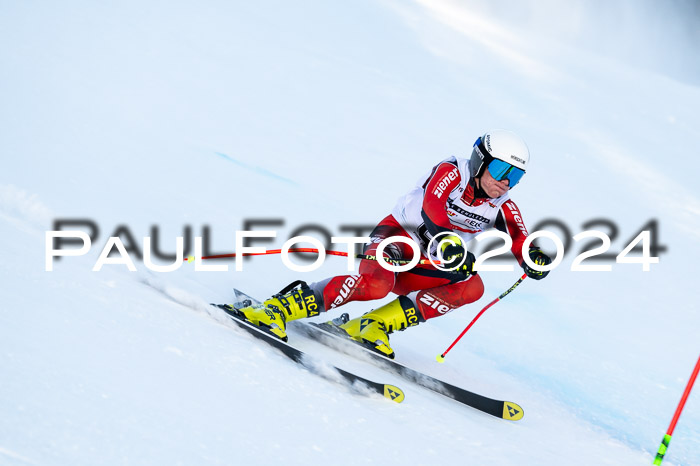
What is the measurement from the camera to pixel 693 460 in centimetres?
327

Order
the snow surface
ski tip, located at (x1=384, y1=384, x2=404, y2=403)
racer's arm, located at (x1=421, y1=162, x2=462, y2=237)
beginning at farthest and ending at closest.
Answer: racer's arm, located at (x1=421, y1=162, x2=462, y2=237) < ski tip, located at (x1=384, y1=384, x2=404, y2=403) < the snow surface

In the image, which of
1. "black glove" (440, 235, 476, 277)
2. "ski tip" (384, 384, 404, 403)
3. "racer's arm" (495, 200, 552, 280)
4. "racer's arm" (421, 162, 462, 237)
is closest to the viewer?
"ski tip" (384, 384, 404, 403)

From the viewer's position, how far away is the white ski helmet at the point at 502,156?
11.1ft

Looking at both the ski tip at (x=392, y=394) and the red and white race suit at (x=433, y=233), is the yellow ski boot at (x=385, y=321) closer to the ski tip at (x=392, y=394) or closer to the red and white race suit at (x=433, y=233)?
the red and white race suit at (x=433, y=233)

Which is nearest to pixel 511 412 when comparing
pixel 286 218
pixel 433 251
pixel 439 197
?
pixel 433 251

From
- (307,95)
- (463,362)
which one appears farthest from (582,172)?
(463,362)

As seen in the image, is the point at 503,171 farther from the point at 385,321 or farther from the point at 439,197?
the point at 385,321

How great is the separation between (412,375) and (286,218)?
8.26 feet

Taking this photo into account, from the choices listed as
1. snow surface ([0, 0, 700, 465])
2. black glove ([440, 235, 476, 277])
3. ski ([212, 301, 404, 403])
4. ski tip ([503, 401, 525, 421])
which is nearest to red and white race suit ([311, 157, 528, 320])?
black glove ([440, 235, 476, 277])

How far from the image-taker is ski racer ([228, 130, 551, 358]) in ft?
11.1

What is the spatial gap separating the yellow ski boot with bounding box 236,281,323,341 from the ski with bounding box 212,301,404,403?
88 mm

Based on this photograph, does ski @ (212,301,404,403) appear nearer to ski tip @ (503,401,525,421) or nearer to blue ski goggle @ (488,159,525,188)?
ski tip @ (503,401,525,421)

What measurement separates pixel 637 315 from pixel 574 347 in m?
1.10

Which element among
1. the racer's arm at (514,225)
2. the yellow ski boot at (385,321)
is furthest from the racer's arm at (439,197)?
the yellow ski boot at (385,321)
